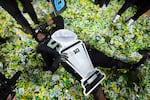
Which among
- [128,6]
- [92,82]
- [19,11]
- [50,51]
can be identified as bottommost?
[92,82]

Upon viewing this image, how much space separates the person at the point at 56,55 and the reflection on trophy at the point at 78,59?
0.08 meters

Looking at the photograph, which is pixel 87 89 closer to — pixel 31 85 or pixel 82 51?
pixel 82 51

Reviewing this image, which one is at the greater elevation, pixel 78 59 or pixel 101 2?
pixel 101 2

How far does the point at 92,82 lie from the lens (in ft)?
7.88

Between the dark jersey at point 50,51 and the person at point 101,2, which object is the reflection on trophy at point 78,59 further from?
the person at point 101,2

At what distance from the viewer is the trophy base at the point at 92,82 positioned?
7.74 feet

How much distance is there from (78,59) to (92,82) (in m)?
0.29

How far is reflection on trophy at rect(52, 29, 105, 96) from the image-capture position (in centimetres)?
223

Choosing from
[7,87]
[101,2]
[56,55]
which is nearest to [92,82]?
[56,55]

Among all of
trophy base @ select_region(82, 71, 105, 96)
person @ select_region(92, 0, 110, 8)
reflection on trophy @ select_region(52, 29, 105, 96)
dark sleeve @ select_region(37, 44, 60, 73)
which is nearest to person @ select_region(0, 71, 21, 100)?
dark sleeve @ select_region(37, 44, 60, 73)

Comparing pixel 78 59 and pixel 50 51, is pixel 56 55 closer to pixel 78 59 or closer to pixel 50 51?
pixel 50 51

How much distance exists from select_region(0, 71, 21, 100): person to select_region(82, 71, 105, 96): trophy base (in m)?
0.73

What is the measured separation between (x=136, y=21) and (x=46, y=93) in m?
2.08

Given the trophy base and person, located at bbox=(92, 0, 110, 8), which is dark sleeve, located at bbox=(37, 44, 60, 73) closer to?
the trophy base
